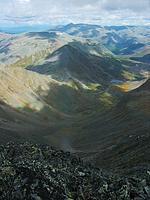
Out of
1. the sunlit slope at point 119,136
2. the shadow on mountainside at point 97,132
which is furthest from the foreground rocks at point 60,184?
the shadow on mountainside at point 97,132

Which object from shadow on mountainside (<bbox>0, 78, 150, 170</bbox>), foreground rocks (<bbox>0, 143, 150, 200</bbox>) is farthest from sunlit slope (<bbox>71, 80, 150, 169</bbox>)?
foreground rocks (<bbox>0, 143, 150, 200</bbox>)

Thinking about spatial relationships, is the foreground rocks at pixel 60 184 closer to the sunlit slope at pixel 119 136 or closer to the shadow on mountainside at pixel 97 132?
the sunlit slope at pixel 119 136

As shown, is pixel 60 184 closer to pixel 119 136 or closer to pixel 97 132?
pixel 119 136

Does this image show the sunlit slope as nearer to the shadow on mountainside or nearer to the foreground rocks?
the shadow on mountainside

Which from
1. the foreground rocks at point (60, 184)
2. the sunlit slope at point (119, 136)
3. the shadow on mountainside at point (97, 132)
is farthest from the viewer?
the shadow on mountainside at point (97, 132)

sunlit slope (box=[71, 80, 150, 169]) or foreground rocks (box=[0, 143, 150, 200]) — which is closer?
foreground rocks (box=[0, 143, 150, 200])

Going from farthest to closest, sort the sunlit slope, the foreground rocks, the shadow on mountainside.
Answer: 1. the shadow on mountainside
2. the sunlit slope
3. the foreground rocks

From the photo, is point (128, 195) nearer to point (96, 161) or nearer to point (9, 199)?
point (9, 199)

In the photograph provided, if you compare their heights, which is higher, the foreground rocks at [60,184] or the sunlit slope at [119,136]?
the foreground rocks at [60,184]

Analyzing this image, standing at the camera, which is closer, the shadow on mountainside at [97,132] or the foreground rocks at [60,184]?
the foreground rocks at [60,184]

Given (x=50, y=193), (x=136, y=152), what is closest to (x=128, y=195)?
(x=50, y=193)

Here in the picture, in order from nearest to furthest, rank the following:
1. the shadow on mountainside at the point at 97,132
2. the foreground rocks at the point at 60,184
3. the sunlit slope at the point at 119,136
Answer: the foreground rocks at the point at 60,184 < the sunlit slope at the point at 119,136 < the shadow on mountainside at the point at 97,132
